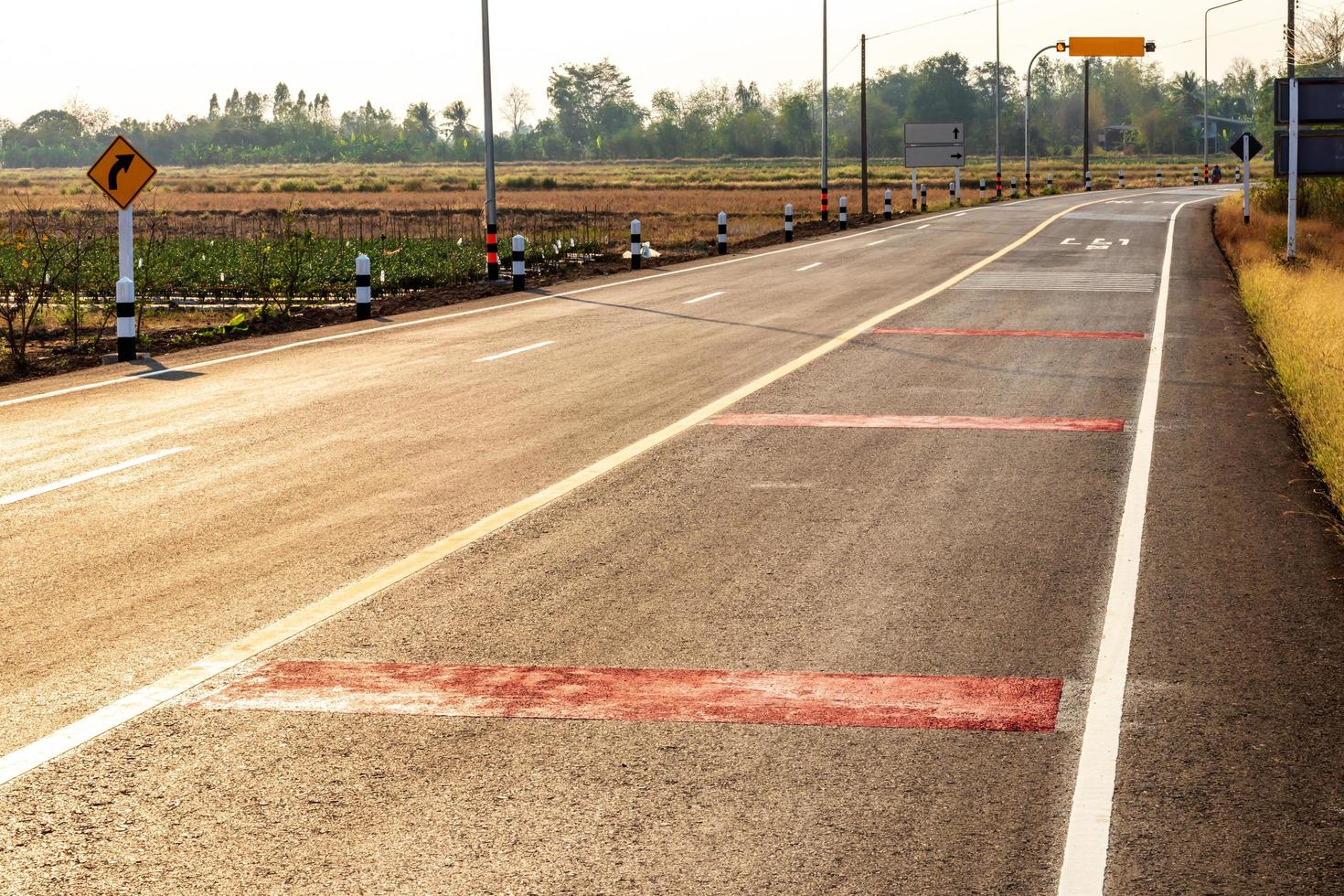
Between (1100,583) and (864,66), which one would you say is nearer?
(1100,583)

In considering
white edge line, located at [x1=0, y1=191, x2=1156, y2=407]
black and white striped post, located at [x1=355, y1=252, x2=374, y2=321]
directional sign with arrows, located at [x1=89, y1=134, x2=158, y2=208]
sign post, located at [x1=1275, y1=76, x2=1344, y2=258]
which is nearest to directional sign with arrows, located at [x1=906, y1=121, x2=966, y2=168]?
white edge line, located at [x1=0, y1=191, x2=1156, y2=407]

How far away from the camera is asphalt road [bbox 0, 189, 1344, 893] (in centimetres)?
448

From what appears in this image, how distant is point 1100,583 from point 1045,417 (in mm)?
4944

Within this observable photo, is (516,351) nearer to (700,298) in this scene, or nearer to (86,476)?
(700,298)

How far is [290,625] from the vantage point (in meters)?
6.59

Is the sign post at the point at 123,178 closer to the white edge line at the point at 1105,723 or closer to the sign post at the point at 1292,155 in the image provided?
the white edge line at the point at 1105,723

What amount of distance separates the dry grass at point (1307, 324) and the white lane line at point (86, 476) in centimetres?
755

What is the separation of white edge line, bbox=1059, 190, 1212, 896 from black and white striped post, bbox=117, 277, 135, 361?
11.3m

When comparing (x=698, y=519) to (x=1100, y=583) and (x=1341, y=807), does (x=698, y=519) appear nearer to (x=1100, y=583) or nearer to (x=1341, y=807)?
(x=1100, y=583)

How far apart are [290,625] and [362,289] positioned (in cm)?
1515

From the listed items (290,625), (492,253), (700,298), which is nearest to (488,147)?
(492,253)

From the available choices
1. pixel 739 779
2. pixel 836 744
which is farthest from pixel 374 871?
pixel 836 744

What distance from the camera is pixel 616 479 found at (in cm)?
975

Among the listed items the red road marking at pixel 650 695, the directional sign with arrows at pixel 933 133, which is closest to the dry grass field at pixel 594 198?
the directional sign with arrows at pixel 933 133
